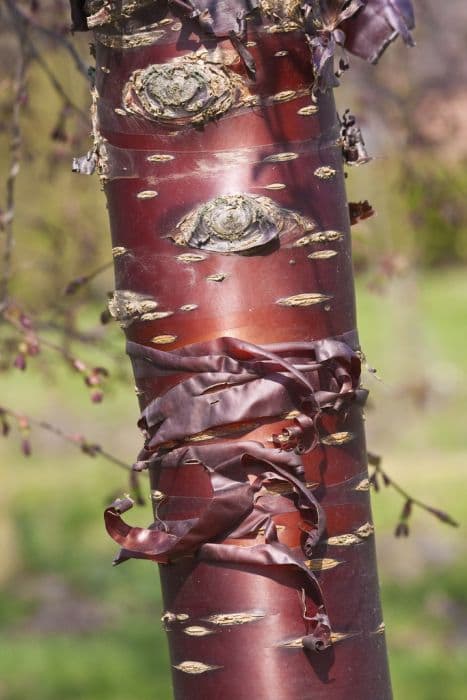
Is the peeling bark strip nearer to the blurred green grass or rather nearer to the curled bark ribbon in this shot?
the curled bark ribbon

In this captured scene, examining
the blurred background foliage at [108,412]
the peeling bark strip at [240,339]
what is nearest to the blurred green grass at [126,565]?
the blurred background foliage at [108,412]

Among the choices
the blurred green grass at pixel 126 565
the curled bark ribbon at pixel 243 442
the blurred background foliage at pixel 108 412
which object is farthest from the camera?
the blurred green grass at pixel 126 565

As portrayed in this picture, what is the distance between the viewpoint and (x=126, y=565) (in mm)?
6941

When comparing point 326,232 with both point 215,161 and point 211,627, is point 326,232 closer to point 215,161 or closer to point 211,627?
point 215,161

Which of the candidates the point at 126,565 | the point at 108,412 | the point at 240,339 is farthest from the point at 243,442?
the point at 108,412

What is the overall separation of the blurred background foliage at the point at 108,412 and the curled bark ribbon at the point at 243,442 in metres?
0.23

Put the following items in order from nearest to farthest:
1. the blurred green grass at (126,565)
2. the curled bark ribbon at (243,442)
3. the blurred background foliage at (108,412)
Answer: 1. the curled bark ribbon at (243,442)
2. the blurred background foliage at (108,412)
3. the blurred green grass at (126,565)

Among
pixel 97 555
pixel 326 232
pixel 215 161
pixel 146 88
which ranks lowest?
pixel 97 555

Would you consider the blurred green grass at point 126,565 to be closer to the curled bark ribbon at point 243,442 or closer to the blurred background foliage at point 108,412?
the blurred background foliage at point 108,412

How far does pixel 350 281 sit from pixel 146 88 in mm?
390

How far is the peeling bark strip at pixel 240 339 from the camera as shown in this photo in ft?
4.55

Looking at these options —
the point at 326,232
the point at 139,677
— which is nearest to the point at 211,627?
the point at 326,232

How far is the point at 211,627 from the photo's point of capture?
1.42 m

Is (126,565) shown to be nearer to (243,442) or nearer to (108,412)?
(108,412)
